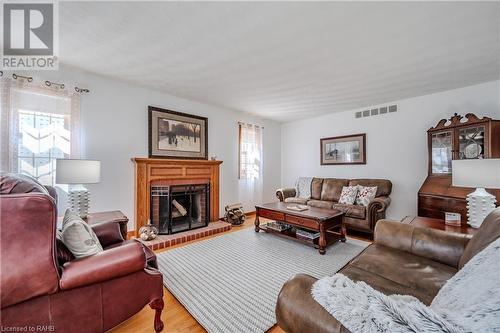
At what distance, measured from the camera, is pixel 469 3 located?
5.63 ft

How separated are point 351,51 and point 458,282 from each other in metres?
2.38

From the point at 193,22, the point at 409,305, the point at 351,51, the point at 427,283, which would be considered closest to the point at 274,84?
the point at 351,51

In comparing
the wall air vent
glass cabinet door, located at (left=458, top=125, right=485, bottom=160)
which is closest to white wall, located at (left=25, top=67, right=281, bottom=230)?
the wall air vent

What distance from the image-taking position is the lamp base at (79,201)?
2447 millimetres

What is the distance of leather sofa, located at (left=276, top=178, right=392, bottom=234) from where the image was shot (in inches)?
133

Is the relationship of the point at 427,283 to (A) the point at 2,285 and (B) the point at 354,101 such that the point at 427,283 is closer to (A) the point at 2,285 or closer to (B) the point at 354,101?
(A) the point at 2,285

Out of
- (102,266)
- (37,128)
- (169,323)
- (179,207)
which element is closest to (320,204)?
(179,207)

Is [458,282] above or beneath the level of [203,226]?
above

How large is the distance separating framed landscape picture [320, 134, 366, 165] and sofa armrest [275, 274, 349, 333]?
413 cm

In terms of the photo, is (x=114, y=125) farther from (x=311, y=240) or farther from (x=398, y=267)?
(x=398, y=267)

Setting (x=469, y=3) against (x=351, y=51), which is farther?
(x=351, y=51)

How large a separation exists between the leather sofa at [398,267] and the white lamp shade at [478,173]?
0.58 m

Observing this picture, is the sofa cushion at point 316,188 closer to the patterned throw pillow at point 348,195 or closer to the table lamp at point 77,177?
the patterned throw pillow at point 348,195

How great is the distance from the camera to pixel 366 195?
373 centimetres
